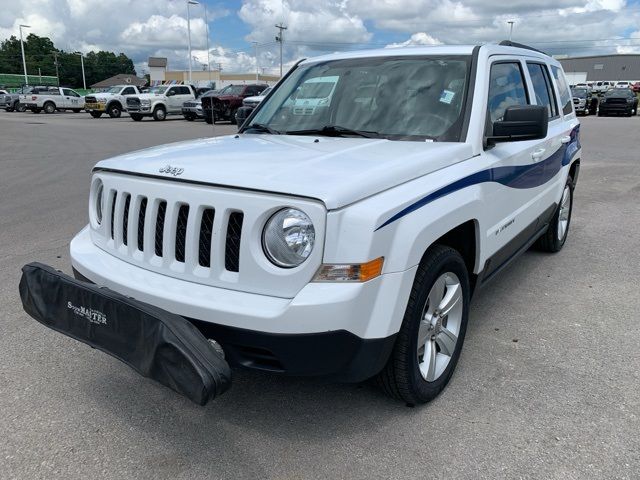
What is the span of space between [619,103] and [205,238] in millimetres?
35282

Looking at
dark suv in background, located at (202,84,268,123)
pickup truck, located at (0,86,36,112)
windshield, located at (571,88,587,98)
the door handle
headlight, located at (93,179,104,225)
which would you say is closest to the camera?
headlight, located at (93,179,104,225)

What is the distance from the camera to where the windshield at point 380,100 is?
348cm

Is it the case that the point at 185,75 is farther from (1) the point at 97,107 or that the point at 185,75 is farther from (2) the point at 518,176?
(2) the point at 518,176

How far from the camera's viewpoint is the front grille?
2451mm

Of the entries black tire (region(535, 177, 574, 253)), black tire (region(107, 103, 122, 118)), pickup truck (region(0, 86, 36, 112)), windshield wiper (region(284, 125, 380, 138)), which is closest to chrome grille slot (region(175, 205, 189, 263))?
windshield wiper (region(284, 125, 380, 138))

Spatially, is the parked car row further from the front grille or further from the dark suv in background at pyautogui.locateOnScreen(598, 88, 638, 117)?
the front grille

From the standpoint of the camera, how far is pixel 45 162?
1222 cm

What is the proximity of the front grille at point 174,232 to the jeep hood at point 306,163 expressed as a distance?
5.7 inches

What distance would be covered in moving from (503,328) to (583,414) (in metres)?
1.10

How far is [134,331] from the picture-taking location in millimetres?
2311

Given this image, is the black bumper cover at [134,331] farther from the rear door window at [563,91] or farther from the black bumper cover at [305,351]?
the rear door window at [563,91]

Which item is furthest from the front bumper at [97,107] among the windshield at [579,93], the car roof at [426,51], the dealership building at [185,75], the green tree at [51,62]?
the green tree at [51,62]

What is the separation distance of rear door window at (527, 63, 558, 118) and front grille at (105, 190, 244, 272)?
3173 mm

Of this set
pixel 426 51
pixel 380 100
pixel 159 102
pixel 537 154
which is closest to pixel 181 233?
pixel 380 100
